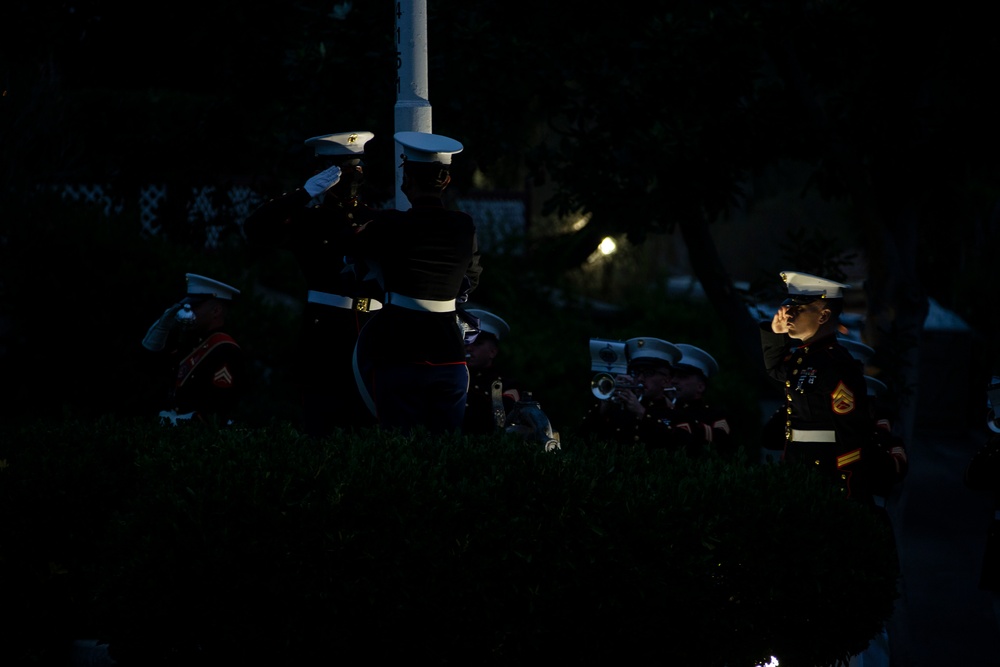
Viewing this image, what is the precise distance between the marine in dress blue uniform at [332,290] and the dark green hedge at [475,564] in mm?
1206

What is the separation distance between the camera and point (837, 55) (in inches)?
393

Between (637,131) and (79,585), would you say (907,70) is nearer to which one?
(637,131)

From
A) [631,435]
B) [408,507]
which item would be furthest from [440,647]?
[631,435]

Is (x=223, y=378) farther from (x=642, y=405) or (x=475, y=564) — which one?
(x=475, y=564)

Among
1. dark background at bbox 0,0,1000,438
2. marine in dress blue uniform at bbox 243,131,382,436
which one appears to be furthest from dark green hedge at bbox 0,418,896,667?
dark background at bbox 0,0,1000,438

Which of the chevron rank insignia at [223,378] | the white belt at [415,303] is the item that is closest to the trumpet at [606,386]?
the white belt at [415,303]

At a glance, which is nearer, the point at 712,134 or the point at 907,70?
the point at 712,134

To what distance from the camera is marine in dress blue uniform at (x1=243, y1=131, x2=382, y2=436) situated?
636 cm

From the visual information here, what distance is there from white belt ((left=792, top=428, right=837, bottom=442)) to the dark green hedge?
106 centimetres

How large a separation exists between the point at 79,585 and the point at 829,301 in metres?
3.81

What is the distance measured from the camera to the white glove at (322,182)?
20.3 feet

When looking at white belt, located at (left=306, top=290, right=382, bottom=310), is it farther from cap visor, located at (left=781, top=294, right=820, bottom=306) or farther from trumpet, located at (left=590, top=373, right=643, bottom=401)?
cap visor, located at (left=781, top=294, right=820, bottom=306)

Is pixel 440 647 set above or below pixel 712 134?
below

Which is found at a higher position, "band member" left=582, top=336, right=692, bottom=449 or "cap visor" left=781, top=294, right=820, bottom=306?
"cap visor" left=781, top=294, right=820, bottom=306
